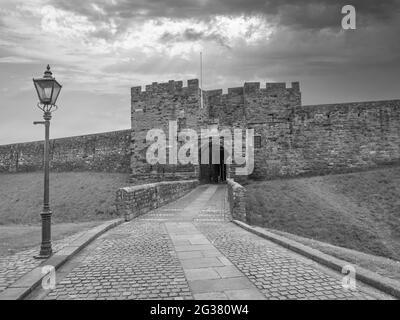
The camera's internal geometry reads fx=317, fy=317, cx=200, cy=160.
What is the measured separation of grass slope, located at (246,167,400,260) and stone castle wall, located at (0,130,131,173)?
13.0m

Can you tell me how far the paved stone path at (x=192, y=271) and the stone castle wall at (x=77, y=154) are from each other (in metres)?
18.6

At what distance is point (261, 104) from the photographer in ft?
66.5

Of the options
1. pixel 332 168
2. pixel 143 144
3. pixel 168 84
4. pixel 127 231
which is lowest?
pixel 127 231

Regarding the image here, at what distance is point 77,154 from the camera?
27.4 m

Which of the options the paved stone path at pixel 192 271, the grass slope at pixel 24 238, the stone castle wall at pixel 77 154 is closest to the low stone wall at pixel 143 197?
the grass slope at pixel 24 238

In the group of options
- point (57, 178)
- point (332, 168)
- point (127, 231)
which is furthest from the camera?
point (57, 178)

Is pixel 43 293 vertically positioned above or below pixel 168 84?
below

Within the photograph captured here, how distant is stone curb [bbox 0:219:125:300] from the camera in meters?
3.72

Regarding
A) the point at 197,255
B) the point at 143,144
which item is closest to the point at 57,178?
the point at 143,144

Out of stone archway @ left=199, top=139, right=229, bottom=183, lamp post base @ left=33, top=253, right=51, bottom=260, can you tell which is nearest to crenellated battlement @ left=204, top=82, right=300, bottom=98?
stone archway @ left=199, top=139, right=229, bottom=183

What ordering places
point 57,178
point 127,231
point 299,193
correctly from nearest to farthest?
1. point 127,231
2. point 299,193
3. point 57,178

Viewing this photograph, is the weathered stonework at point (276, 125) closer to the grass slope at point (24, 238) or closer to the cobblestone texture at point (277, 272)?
the grass slope at point (24, 238)

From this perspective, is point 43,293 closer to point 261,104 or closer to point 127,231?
point 127,231
